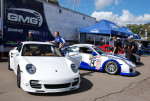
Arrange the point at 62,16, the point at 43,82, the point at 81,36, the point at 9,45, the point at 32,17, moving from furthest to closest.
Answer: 1. the point at 81,36
2. the point at 62,16
3. the point at 32,17
4. the point at 9,45
5. the point at 43,82

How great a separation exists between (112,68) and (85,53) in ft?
4.50

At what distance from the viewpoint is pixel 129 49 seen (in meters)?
Answer: 7.34

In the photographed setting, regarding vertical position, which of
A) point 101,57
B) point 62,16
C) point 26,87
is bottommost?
point 26,87

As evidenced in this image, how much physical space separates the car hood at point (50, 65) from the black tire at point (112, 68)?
97.4 inches

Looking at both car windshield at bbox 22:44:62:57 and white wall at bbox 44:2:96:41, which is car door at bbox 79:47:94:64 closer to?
car windshield at bbox 22:44:62:57

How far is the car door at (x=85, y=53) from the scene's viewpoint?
6.34 m

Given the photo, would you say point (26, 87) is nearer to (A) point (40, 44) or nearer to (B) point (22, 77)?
(B) point (22, 77)

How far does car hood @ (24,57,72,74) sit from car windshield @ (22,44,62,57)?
1.63 feet

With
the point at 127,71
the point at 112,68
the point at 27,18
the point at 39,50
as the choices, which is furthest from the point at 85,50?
the point at 27,18

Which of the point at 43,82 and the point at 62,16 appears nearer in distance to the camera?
the point at 43,82

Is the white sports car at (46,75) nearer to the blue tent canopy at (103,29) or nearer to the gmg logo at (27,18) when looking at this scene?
the gmg logo at (27,18)

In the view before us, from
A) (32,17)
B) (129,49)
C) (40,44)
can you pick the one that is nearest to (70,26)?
(32,17)

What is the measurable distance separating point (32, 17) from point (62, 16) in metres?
3.14

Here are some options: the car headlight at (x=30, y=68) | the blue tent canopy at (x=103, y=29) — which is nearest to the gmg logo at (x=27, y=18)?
the blue tent canopy at (x=103, y=29)
